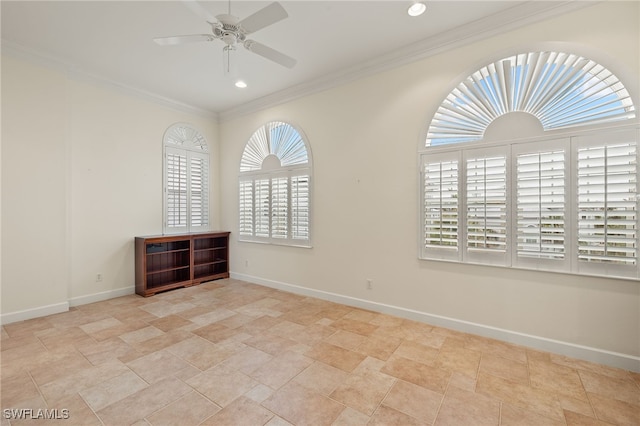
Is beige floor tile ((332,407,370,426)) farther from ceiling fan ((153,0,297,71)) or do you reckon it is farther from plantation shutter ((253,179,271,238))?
plantation shutter ((253,179,271,238))

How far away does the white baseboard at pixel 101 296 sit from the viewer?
408 cm

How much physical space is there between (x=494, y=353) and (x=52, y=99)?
606cm

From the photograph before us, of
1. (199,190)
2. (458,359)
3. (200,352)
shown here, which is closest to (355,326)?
(458,359)

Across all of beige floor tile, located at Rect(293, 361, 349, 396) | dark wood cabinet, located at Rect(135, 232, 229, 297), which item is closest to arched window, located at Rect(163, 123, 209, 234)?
dark wood cabinet, located at Rect(135, 232, 229, 297)

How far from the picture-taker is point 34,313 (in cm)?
359

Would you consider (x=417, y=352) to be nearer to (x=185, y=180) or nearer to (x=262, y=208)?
(x=262, y=208)

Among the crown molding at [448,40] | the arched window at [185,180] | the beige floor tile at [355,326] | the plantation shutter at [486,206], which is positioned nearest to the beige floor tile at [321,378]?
the beige floor tile at [355,326]

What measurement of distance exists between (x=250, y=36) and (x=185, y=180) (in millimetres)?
3086

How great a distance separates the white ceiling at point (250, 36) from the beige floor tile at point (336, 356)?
3341mm

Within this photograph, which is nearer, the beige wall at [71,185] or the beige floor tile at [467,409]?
the beige floor tile at [467,409]

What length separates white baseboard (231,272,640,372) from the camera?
251 cm

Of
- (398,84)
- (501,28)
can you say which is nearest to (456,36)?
(501,28)

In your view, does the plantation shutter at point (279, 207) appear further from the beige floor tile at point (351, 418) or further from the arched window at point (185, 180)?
the beige floor tile at point (351, 418)

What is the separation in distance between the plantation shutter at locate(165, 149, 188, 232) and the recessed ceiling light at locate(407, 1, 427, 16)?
14.5 ft
